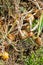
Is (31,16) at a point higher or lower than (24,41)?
higher

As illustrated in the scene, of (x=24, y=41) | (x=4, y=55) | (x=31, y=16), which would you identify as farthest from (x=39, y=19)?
(x=4, y=55)

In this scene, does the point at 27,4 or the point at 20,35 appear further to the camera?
the point at 27,4

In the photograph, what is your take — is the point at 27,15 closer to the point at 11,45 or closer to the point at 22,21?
the point at 22,21

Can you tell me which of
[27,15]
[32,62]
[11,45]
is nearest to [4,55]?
[11,45]

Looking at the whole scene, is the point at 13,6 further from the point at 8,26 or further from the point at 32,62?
the point at 32,62

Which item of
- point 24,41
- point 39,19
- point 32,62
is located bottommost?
point 32,62

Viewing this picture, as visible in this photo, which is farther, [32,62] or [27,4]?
[27,4]
